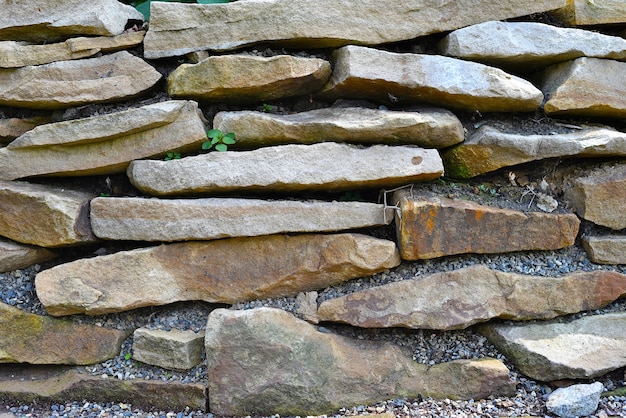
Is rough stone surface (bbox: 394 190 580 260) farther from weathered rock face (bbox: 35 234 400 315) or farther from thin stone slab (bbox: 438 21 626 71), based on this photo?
thin stone slab (bbox: 438 21 626 71)

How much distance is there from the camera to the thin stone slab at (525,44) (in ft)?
8.03

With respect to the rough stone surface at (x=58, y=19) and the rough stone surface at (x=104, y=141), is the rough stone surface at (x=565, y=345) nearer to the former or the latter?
the rough stone surface at (x=104, y=141)

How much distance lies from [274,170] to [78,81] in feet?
3.16

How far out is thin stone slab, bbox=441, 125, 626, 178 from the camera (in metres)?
2.39

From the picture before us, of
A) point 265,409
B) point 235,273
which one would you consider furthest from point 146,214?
point 265,409

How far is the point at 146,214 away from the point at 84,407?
858mm

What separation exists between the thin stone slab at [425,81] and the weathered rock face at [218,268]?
67 cm

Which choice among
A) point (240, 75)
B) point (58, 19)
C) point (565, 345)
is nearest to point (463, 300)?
point (565, 345)

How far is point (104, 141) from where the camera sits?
235 cm

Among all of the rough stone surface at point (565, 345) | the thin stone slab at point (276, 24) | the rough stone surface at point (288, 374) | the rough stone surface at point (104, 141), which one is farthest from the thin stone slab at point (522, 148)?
the rough stone surface at point (104, 141)

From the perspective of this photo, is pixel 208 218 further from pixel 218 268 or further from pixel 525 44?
pixel 525 44

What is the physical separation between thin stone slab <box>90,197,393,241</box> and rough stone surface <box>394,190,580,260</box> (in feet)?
0.84

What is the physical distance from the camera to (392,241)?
7.82ft

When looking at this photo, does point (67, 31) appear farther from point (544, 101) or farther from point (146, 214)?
point (544, 101)
